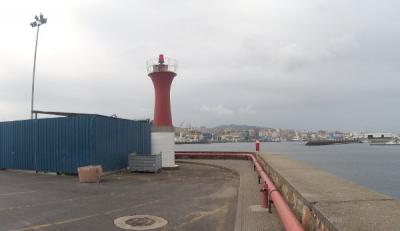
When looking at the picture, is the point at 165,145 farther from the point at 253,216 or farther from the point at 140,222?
the point at 253,216

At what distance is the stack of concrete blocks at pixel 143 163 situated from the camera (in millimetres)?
21656

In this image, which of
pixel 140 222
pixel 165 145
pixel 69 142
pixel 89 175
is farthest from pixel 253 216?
pixel 165 145

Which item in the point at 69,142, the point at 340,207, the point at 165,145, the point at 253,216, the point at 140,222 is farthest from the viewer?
the point at 165,145

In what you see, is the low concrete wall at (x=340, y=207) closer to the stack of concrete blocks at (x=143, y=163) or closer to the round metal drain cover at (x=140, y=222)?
the round metal drain cover at (x=140, y=222)

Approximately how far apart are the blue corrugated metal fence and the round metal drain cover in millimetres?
10518

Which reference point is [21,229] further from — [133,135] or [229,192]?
[133,135]

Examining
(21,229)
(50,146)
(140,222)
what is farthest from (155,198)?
(50,146)

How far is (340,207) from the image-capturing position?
617 centimetres

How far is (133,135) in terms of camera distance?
79.5 ft

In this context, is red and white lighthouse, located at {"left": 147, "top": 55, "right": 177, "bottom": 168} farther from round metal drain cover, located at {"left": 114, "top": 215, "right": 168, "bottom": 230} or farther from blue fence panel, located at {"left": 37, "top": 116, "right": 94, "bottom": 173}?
round metal drain cover, located at {"left": 114, "top": 215, "right": 168, "bottom": 230}

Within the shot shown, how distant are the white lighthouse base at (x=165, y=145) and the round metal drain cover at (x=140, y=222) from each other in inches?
570

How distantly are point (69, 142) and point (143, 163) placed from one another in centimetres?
411

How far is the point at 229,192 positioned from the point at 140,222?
5667 mm

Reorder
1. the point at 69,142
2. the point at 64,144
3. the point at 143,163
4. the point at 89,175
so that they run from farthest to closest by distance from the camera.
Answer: the point at 143,163, the point at 64,144, the point at 69,142, the point at 89,175
